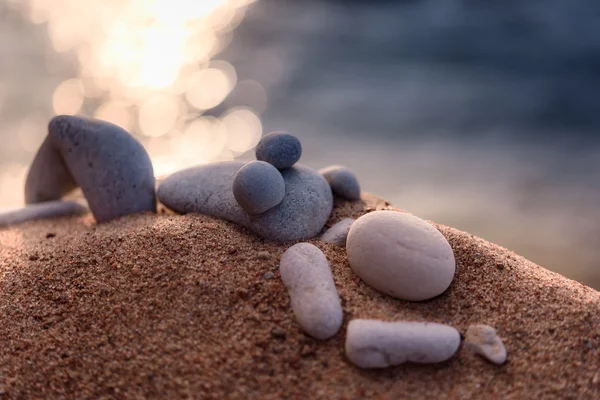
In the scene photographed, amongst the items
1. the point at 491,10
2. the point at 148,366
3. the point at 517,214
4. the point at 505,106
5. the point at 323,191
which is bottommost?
the point at 517,214

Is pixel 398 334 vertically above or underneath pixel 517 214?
above

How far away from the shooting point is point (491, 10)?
4559 mm

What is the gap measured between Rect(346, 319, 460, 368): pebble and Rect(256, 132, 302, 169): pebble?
798 millimetres

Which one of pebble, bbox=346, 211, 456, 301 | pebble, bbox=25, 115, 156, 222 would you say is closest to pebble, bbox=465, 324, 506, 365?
pebble, bbox=346, 211, 456, 301

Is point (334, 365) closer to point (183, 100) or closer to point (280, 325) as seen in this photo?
point (280, 325)

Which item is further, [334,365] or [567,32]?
[567,32]

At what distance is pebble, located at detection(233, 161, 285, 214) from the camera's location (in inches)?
67.8

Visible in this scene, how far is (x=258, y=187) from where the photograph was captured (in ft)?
5.65

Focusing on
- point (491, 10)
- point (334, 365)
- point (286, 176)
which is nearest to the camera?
point (334, 365)

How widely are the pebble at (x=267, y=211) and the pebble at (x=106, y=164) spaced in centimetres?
13

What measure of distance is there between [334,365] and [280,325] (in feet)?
0.66

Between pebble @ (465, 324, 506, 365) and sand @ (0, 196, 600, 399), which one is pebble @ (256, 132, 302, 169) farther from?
pebble @ (465, 324, 506, 365)

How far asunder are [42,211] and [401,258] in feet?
6.54

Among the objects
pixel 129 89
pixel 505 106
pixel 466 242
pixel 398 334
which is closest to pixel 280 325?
pixel 398 334
